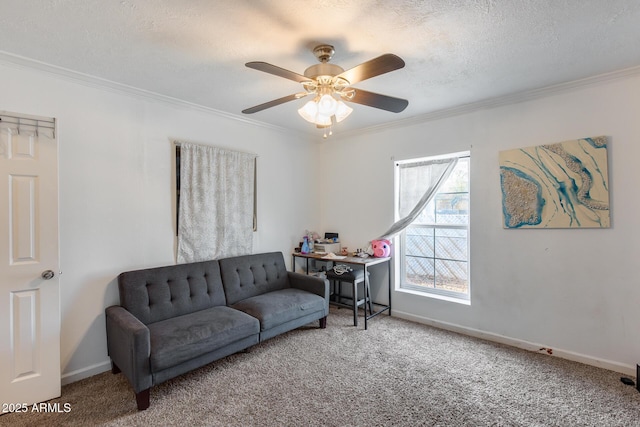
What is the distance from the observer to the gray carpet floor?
6.54 ft

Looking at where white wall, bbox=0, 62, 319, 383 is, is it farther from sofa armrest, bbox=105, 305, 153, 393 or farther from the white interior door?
sofa armrest, bbox=105, 305, 153, 393

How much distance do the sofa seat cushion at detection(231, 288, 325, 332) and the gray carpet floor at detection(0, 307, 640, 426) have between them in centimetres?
→ 30

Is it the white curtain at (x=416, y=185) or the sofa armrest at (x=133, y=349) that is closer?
the sofa armrest at (x=133, y=349)

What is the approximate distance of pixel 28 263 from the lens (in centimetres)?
216

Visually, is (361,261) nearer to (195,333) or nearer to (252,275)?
(252,275)

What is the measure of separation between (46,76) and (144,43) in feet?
3.36

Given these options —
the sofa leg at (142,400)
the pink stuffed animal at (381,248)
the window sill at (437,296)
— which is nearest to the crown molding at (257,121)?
the pink stuffed animal at (381,248)

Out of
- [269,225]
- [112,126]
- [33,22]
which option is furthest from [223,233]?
[33,22]

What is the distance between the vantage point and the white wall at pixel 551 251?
2.50 m

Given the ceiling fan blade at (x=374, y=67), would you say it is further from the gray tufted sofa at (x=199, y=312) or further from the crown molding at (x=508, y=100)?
the gray tufted sofa at (x=199, y=312)

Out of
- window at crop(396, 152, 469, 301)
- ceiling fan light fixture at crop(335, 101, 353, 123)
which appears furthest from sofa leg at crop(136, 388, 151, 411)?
window at crop(396, 152, 469, 301)

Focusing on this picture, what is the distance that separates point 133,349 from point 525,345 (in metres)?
3.42

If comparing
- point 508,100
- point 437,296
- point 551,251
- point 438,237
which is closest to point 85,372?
point 437,296

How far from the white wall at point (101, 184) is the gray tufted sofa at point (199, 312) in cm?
20
